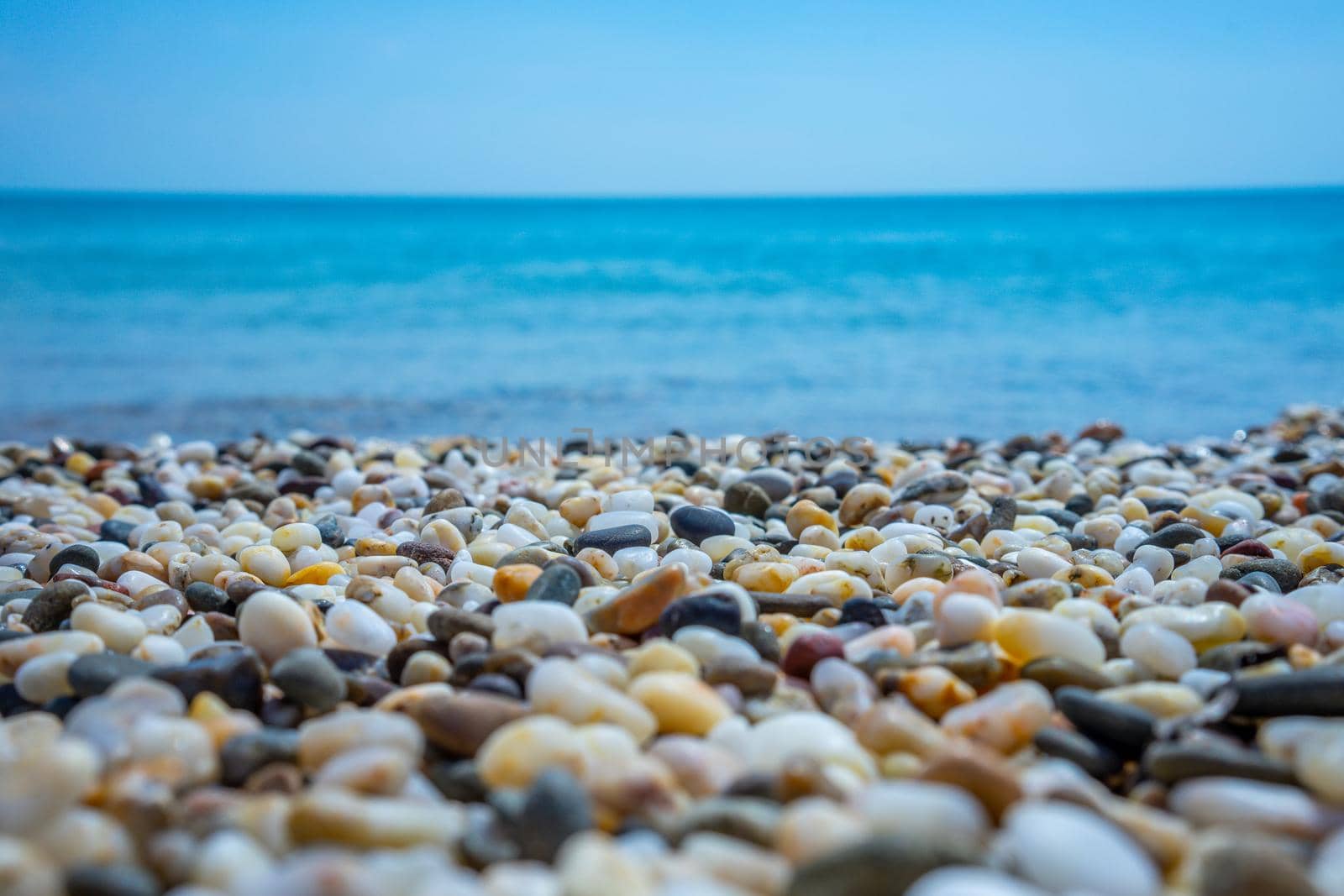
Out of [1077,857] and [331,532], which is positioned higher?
[1077,857]

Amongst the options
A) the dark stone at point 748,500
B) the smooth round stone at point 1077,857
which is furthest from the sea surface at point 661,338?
the smooth round stone at point 1077,857

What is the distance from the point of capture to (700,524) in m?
2.52

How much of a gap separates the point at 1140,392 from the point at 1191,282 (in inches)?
395

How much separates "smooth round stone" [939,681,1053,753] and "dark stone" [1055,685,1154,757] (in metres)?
0.04

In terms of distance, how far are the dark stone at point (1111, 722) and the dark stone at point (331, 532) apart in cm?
184

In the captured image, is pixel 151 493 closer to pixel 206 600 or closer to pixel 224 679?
pixel 206 600

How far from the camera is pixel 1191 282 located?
16344 mm

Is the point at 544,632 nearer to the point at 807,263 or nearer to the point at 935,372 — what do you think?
the point at 935,372

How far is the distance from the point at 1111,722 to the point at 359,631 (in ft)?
3.63

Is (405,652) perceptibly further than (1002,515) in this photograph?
No

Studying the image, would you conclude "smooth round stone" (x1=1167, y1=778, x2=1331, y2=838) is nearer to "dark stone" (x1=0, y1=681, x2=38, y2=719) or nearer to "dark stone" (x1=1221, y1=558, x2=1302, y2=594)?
"dark stone" (x1=1221, y1=558, x2=1302, y2=594)

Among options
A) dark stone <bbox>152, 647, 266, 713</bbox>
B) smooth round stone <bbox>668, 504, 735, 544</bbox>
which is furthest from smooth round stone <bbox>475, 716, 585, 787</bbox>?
smooth round stone <bbox>668, 504, 735, 544</bbox>

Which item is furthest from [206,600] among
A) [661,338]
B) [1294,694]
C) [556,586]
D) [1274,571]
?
[661,338]

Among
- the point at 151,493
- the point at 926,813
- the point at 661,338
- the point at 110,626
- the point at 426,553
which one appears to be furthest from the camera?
the point at 661,338
